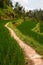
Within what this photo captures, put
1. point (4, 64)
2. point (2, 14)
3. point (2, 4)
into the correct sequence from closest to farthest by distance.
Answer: point (4, 64), point (2, 14), point (2, 4)

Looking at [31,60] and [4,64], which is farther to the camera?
[31,60]

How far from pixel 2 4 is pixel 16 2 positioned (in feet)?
101

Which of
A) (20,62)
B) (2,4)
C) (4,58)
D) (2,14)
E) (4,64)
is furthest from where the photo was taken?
(2,4)

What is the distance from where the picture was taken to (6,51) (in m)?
8.44

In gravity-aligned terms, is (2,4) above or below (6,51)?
above

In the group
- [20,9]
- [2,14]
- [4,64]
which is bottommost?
[4,64]

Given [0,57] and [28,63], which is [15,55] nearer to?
[0,57]

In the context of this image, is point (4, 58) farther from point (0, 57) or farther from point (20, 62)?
point (20, 62)

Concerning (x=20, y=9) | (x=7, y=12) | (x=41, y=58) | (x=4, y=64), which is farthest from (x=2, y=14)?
(x=4, y=64)

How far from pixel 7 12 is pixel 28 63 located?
7520 centimetres

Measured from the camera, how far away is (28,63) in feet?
33.2

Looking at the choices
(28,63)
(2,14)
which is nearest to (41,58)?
(28,63)

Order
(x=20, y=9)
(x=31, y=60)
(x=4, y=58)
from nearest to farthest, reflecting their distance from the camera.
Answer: (x=4, y=58) < (x=31, y=60) < (x=20, y=9)

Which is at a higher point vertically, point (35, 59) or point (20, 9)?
point (20, 9)
